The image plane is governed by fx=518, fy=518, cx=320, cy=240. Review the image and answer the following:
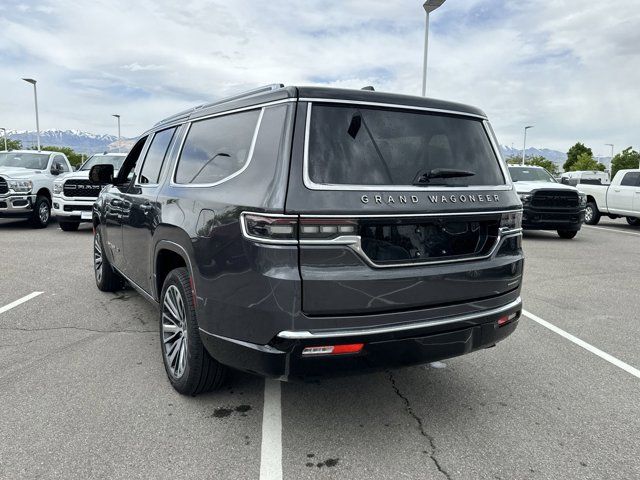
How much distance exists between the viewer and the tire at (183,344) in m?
3.13

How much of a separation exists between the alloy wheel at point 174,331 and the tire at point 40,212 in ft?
35.8

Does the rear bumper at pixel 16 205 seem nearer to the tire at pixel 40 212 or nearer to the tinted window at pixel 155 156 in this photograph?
the tire at pixel 40 212

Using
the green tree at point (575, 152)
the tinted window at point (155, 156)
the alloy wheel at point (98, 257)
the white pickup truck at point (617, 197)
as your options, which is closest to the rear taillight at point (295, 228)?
the tinted window at point (155, 156)

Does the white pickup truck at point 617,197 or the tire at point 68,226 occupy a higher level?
the white pickup truck at point 617,197

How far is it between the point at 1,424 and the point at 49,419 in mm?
254

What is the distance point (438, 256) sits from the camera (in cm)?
281

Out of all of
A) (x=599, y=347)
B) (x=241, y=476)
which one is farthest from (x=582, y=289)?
(x=241, y=476)

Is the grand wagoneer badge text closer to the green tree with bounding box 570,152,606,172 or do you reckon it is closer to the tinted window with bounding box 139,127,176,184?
the tinted window with bounding box 139,127,176,184

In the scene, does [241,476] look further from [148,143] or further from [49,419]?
[148,143]

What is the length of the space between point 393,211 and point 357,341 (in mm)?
669

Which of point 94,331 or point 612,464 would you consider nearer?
point 612,464

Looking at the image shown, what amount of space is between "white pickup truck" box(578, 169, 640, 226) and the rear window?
14104 millimetres

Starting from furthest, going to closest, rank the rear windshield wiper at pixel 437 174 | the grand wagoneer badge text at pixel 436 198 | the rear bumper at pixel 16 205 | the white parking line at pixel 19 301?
the rear bumper at pixel 16 205, the white parking line at pixel 19 301, the rear windshield wiper at pixel 437 174, the grand wagoneer badge text at pixel 436 198

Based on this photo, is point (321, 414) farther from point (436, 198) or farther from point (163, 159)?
point (163, 159)
